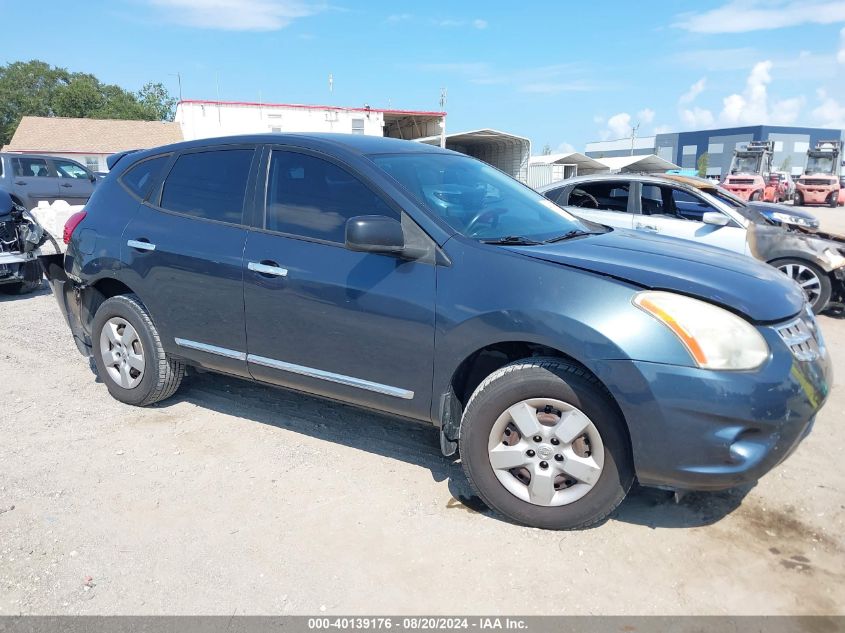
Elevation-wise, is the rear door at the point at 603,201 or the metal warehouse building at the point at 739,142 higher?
the metal warehouse building at the point at 739,142

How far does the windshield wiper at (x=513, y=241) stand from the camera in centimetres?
328

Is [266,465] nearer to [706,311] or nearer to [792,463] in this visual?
[706,311]

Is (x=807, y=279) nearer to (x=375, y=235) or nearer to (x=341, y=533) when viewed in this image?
(x=375, y=235)

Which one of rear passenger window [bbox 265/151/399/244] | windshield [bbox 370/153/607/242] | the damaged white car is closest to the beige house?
the damaged white car

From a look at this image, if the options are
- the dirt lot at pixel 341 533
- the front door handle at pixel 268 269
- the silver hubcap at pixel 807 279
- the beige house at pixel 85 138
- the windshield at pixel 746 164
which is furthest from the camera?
the beige house at pixel 85 138

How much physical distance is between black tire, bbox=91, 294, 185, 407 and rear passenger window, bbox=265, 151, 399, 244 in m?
1.28

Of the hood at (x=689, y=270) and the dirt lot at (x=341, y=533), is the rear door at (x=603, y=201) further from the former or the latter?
the hood at (x=689, y=270)

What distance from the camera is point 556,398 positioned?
9.60 ft

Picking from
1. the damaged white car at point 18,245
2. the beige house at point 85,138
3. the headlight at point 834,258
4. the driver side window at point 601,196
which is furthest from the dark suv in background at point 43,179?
the beige house at point 85,138

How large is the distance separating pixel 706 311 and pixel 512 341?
85 centimetres

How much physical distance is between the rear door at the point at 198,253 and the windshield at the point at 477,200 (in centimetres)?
102

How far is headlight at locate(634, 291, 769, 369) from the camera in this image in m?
2.70

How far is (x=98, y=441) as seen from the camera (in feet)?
13.4

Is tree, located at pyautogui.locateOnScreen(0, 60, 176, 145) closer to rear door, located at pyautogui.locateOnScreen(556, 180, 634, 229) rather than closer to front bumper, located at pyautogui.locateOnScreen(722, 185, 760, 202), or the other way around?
front bumper, located at pyautogui.locateOnScreen(722, 185, 760, 202)
